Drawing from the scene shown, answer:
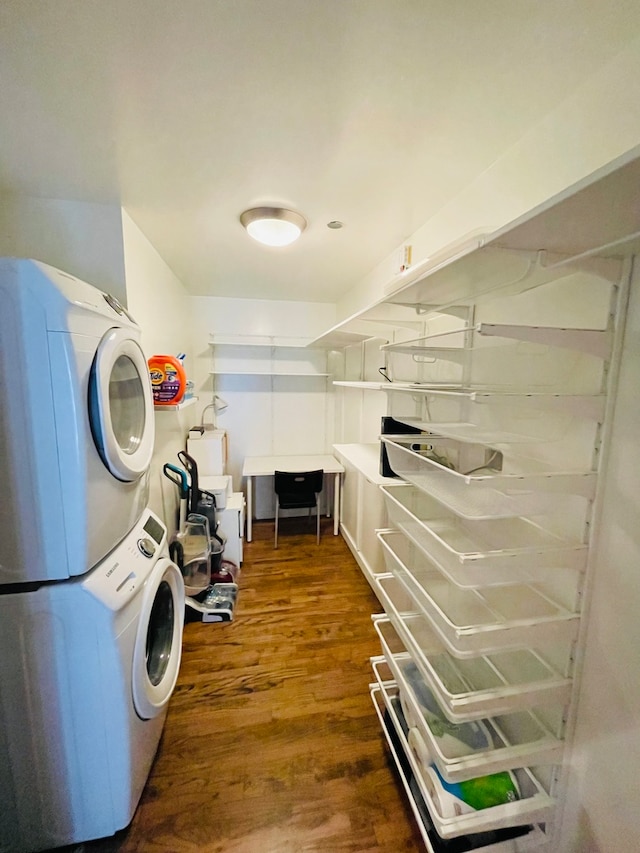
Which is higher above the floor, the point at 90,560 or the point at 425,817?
the point at 90,560

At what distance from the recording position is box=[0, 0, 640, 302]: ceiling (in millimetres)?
756

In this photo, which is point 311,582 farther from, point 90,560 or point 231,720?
point 90,560

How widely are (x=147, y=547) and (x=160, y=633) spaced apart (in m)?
0.52

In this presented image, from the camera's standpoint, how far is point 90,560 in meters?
1.00

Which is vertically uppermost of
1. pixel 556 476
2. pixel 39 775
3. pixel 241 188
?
pixel 241 188

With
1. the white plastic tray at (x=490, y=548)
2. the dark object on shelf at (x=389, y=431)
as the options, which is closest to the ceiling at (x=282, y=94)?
the dark object on shelf at (x=389, y=431)

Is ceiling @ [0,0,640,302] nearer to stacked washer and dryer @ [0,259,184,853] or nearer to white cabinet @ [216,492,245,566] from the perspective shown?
stacked washer and dryer @ [0,259,184,853]

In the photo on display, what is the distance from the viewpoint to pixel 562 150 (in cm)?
96

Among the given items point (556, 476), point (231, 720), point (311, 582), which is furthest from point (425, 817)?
point (311, 582)

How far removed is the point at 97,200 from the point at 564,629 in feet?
8.24

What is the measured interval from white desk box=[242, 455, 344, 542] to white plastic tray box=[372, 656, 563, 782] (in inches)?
79.1

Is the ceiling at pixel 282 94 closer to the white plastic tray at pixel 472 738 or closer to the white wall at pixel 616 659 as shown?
the white wall at pixel 616 659

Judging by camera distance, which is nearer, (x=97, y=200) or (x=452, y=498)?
(x=452, y=498)

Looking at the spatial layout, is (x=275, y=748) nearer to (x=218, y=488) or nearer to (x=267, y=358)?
(x=218, y=488)
